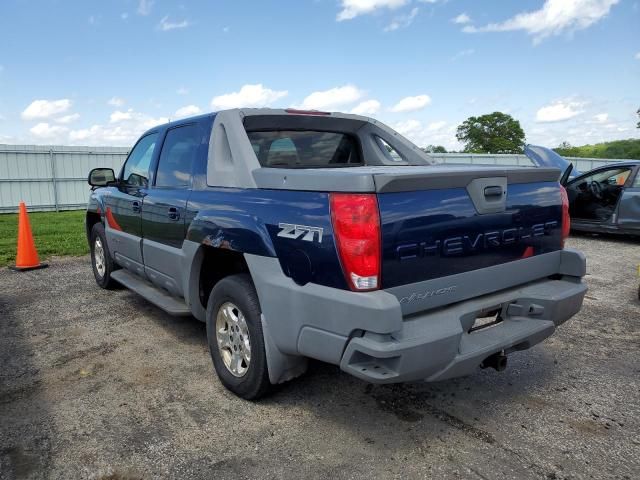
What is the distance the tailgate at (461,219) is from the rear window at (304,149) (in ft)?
4.53

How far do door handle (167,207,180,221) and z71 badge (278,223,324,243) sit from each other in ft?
4.64

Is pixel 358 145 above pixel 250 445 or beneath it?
above

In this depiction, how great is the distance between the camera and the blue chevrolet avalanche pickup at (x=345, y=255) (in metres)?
2.42

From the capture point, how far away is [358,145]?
4461mm

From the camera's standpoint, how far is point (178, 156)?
4.16m

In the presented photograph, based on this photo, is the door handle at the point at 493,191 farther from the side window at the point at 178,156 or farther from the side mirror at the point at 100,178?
the side mirror at the point at 100,178

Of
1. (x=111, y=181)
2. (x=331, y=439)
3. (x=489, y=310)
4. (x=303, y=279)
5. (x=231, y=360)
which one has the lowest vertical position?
(x=331, y=439)

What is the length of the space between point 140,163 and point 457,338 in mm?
3721

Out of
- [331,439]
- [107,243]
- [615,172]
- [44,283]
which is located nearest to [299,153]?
[331,439]

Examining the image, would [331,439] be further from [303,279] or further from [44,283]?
[44,283]

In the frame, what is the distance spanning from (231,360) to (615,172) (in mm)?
8838

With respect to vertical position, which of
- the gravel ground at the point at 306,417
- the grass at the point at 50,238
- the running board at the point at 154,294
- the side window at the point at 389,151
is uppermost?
the side window at the point at 389,151

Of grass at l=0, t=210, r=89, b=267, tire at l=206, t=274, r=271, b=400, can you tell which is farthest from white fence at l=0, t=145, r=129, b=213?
tire at l=206, t=274, r=271, b=400

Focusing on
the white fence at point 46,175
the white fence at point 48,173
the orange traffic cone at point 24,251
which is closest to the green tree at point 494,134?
the white fence at point 48,173
